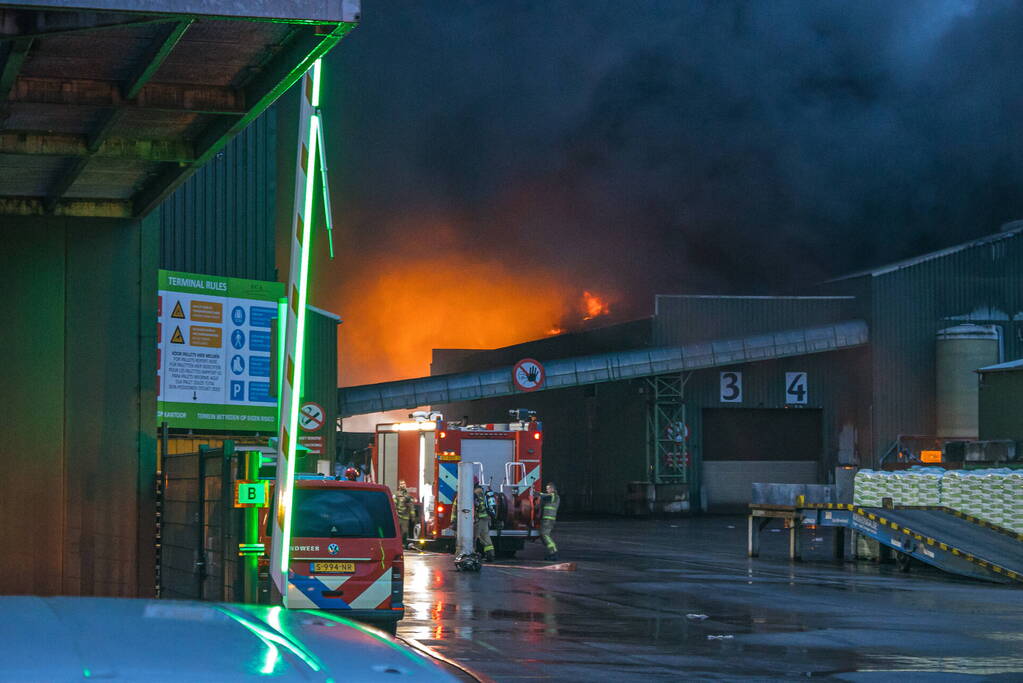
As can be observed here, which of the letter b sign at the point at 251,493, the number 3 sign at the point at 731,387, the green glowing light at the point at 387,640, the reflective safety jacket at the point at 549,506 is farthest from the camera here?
the number 3 sign at the point at 731,387

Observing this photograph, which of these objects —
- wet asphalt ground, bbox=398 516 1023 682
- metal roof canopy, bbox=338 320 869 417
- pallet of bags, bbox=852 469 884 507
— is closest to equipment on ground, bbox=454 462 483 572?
wet asphalt ground, bbox=398 516 1023 682

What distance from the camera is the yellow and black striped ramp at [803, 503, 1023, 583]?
22.8 meters

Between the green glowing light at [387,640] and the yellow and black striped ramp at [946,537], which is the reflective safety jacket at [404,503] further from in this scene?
the green glowing light at [387,640]

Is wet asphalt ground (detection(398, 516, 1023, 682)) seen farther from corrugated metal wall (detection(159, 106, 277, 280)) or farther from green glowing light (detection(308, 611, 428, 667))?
green glowing light (detection(308, 611, 428, 667))

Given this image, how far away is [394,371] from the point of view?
70.8 m

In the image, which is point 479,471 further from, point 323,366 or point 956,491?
point 323,366

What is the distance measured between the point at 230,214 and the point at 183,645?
73.4 ft

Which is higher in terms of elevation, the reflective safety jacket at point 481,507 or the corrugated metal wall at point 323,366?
the corrugated metal wall at point 323,366

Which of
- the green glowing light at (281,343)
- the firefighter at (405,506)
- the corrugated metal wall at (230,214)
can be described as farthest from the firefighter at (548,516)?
the green glowing light at (281,343)

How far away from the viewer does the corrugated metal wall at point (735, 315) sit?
53188 mm

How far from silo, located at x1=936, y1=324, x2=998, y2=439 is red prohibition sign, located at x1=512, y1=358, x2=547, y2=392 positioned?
1659cm

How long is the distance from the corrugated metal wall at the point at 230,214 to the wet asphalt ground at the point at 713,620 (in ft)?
21.5

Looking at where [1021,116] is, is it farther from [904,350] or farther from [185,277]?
[185,277]

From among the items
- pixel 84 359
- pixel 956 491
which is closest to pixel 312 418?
pixel 956 491
